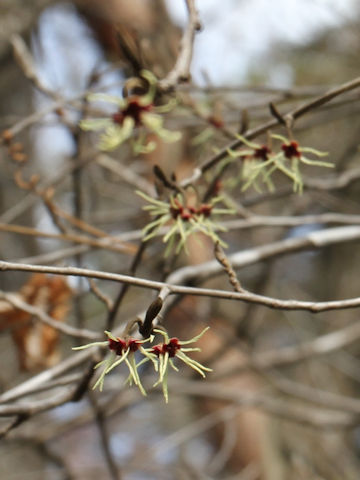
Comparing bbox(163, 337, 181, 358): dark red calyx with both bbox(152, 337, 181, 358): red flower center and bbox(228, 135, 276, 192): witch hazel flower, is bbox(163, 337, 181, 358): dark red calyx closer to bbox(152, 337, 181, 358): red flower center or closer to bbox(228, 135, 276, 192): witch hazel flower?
bbox(152, 337, 181, 358): red flower center

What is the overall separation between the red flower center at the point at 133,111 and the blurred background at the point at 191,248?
0.06 metres

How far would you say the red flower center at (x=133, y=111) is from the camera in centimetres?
87

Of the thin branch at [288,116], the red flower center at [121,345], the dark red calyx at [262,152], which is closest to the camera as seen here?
the red flower center at [121,345]

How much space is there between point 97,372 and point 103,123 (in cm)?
47

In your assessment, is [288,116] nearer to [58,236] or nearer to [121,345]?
[121,345]

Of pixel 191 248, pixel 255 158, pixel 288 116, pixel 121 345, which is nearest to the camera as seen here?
pixel 121 345

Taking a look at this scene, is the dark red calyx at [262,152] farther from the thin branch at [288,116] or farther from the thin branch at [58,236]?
the thin branch at [58,236]

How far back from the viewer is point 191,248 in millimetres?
2432

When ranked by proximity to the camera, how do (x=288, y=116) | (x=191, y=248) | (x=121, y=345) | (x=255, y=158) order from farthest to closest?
(x=191, y=248), (x=255, y=158), (x=288, y=116), (x=121, y=345)

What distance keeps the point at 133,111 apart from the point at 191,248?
1.58 m

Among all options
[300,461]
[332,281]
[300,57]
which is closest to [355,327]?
[300,461]

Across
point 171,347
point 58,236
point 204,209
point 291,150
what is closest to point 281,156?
point 291,150

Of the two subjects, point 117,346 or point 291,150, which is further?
point 291,150

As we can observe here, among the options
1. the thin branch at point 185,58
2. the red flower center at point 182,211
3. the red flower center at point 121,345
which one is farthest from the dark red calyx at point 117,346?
the thin branch at point 185,58
